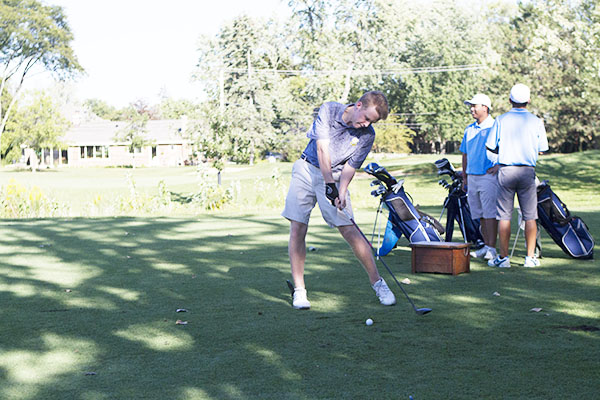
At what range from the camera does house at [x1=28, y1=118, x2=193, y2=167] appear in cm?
8031

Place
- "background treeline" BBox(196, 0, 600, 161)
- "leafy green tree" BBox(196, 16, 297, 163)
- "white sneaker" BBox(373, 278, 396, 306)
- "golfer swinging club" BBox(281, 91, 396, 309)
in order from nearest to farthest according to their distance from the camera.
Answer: "golfer swinging club" BBox(281, 91, 396, 309), "white sneaker" BBox(373, 278, 396, 306), "background treeline" BBox(196, 0, 600, 161), "leafy green tree" BBox(196, 16, 297, 163)

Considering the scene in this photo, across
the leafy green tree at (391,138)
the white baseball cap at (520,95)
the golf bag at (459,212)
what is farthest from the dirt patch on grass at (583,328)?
the leafy green tree at (391,138)

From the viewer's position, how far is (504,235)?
8758mm

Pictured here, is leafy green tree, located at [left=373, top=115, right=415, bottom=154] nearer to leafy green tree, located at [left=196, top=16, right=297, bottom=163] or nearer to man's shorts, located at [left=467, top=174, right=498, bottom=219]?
leafy green tree, located at [left=196, top=16, right=297, bottom=163]

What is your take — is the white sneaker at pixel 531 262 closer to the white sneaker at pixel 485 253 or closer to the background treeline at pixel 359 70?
the white sneaker at pixel 485 253

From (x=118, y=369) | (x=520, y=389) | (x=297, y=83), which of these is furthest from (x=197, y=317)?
(x=297, y=83)

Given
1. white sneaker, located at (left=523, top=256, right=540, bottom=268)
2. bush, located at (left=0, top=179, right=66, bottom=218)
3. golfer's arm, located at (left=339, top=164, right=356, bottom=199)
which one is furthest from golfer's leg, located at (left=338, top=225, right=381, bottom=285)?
bush, located at (left=0, top=179, right=66, bottom=218)

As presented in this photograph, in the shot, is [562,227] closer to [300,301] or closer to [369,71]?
[300,301]

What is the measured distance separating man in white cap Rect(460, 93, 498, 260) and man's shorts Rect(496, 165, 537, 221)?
1.06 feet

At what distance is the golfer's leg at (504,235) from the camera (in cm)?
870

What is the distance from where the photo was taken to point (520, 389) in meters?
4.17

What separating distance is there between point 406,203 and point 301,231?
288cm

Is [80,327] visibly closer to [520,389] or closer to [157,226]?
[520,389]

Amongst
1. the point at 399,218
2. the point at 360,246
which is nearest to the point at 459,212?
the point at 399,218
